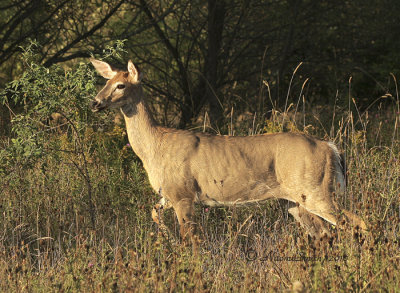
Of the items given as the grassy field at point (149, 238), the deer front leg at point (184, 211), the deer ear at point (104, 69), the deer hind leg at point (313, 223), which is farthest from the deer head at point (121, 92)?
the deer hind leg at point (313, 223)

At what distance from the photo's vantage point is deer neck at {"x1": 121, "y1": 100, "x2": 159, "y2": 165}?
6.57 m

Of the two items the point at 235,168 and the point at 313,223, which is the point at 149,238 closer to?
the point at 235,168

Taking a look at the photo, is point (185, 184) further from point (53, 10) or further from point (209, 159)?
point (53, 10)

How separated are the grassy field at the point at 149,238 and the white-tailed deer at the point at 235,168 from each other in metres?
0.23

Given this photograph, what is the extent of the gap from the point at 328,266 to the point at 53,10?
7593 millimetres

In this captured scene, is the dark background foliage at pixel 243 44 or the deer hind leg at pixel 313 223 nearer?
the deer hind leg at pixel 313 223

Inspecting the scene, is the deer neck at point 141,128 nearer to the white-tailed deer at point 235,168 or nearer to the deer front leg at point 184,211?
the white-tailed deer at point 235,168

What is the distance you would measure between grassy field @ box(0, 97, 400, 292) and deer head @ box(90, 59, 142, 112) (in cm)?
59

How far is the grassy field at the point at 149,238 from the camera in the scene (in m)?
4.30

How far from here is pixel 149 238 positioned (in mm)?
4398

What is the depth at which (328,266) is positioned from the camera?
14.9 ft

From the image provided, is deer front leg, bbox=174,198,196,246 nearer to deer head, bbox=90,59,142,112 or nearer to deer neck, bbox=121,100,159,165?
deer neck, bbox=121,100,159,165

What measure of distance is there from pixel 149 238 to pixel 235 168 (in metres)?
2.08

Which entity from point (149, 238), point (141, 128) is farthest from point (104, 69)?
point (149, 238)
